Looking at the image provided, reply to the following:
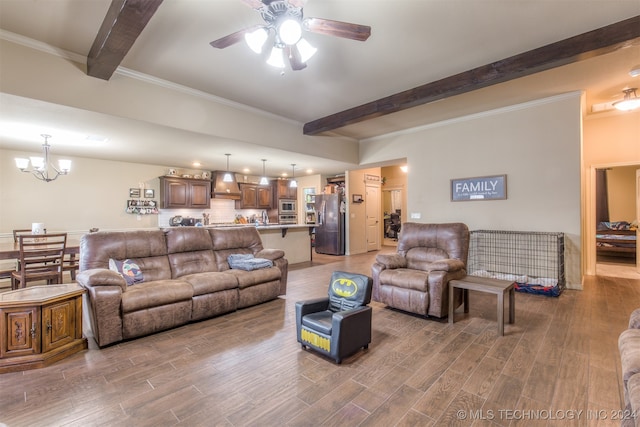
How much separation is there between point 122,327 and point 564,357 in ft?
13.1

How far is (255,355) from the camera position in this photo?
252 centimetres

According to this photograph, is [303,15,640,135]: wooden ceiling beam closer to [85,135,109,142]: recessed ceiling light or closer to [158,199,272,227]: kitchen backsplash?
[85,135,109,142]: recessed ceiling light

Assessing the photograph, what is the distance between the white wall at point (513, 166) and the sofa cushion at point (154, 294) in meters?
4.72

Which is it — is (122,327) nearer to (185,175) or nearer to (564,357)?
(564,357)

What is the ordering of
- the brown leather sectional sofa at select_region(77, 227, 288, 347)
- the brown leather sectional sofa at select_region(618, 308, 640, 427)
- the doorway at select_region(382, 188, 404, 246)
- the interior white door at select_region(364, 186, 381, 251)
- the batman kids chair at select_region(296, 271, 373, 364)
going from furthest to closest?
the doorway at select_region(382, 188, 404, 246)
the interior white door at select_region(364, 186, 381, 251)
the brown leather sectional sofa at select_region(77, 227, 288, 347)
the batman kids chair at select_region(296, 271, 373, 364)
the brown leather sectional sofa at select_region(618, 308, 640, 427)

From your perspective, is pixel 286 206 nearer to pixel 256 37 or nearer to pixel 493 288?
pixel 493 288

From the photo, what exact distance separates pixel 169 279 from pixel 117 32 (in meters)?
2.62

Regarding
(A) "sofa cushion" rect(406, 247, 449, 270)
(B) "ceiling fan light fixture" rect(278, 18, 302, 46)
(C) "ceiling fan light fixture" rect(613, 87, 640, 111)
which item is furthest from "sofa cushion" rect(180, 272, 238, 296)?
(C) "ceiling fan light fixture" rect(613, 87, 640, 111)

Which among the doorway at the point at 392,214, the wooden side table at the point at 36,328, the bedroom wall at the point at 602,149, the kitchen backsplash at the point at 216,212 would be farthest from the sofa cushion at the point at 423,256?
the doorway at the point at 392,214

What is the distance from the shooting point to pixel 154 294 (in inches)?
116

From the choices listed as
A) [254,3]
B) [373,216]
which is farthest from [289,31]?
[373,216]

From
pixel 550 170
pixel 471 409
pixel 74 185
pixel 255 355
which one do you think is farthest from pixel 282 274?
pixel 74 185

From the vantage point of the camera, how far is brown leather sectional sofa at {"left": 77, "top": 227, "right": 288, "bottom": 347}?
8.96ft

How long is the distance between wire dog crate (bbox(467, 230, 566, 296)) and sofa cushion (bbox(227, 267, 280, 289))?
3.61 m
